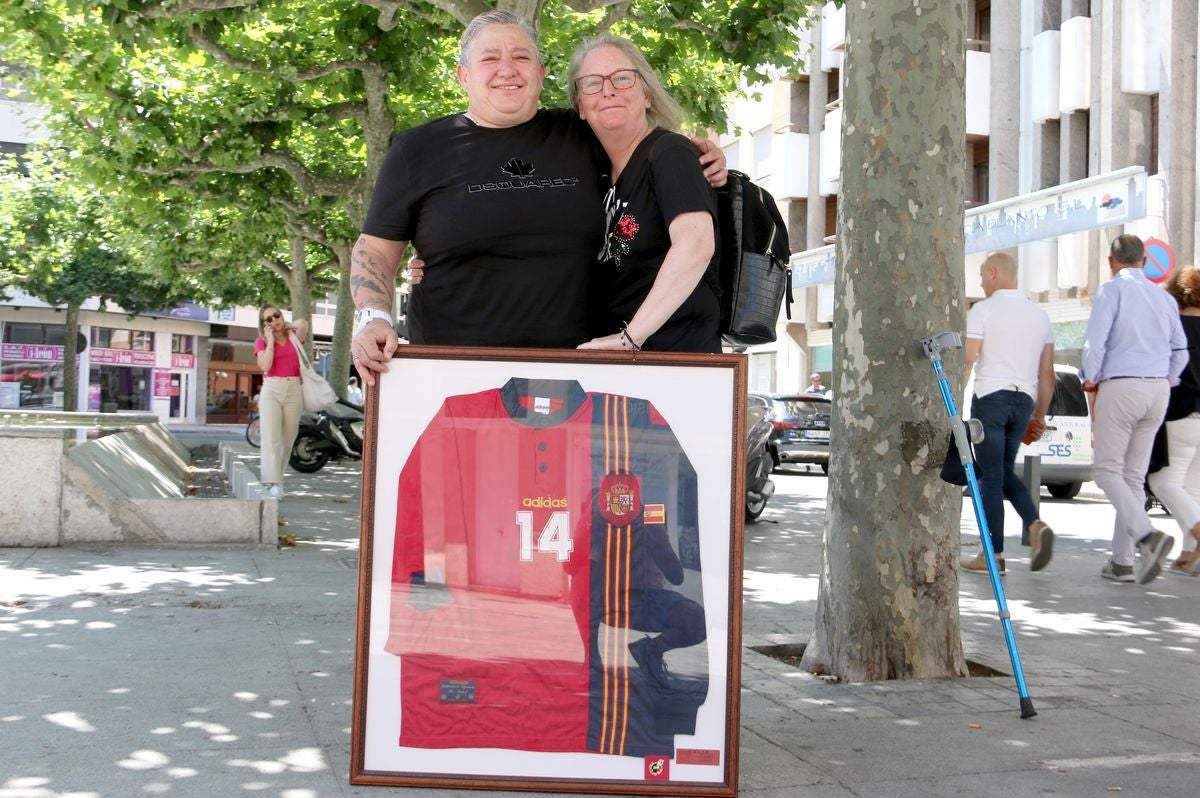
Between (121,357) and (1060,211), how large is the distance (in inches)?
1443

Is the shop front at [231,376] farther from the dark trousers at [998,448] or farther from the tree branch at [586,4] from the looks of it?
the dark trousers at [998,448]

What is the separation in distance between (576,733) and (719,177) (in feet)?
5.40

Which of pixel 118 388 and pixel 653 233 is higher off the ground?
pixel 118 388

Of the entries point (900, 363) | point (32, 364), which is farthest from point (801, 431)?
point (32, 364)

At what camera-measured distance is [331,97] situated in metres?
17.5

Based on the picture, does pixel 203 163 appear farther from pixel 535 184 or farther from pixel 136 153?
pixel 535 184

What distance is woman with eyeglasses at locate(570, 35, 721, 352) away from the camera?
3.50 m

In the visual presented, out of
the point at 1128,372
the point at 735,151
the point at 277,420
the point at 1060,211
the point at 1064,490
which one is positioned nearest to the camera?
the point at 1128,372

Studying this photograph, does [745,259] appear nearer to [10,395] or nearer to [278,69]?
[278,69]

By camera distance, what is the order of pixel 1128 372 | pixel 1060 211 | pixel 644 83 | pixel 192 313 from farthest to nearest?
1. pixel 192 313
2. pixel 1060 211
3. pixel 1128 372
4. pixel 644 83

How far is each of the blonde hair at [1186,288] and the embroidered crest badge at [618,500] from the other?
6644 mm

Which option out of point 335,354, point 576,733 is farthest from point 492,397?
point 335,354

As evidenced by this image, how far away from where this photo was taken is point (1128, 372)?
8000 millimetres

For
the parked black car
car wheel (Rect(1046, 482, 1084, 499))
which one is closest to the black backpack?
car wheel (Rect(1046, 482, 1084, 499))
